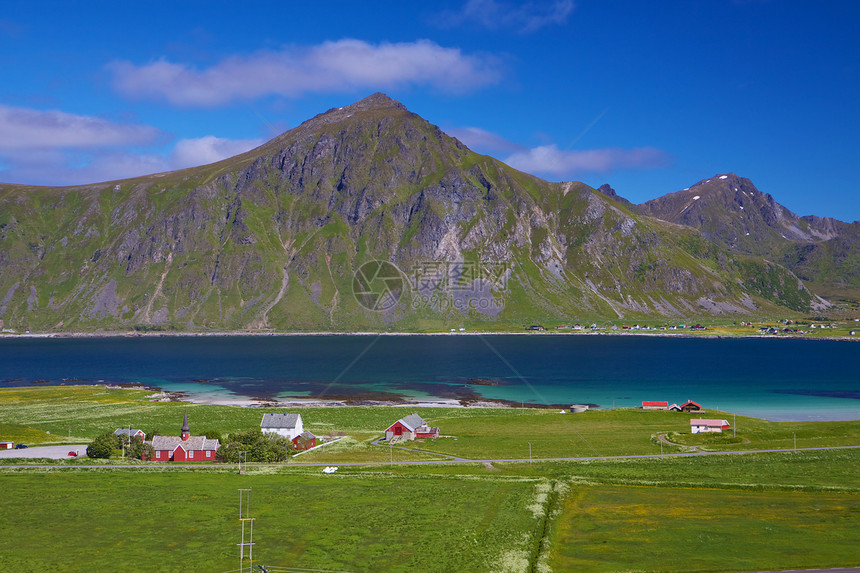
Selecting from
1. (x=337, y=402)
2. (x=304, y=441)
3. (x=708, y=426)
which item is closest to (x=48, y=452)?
(x=304, y=441)

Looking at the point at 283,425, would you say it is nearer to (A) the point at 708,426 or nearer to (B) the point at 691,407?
(A) the point at 708,426

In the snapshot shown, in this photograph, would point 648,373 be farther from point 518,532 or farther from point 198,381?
point 518,532

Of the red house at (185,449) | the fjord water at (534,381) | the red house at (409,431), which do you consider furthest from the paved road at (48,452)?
the fjord water at (534,381)

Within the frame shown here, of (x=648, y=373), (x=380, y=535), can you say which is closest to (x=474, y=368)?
(x=648, y=373)

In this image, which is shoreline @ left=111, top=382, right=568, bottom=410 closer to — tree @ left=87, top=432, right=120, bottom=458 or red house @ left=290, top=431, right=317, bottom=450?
red house @ left=290, top=431, right=317, bottom=450

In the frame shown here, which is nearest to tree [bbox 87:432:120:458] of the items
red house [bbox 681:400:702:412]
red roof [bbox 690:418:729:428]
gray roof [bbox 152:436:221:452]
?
gray roof [bbox 152:436:221:452]

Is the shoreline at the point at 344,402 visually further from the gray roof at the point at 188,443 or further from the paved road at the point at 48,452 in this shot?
the gray roof at the point at 188,443
